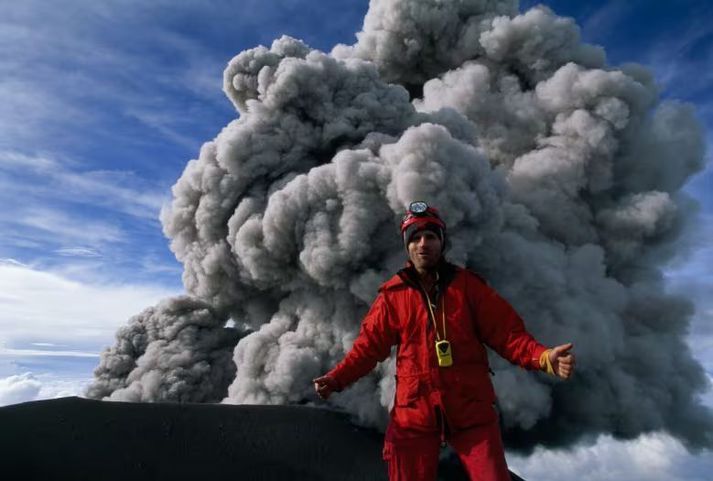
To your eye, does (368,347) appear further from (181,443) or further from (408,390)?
(181,443)

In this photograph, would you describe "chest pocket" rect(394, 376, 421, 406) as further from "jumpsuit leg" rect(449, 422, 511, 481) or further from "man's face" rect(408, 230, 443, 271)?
"man's face" rect(408, 230, 443, 271)

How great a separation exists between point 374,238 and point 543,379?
22.2ft

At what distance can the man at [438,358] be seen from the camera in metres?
4.92

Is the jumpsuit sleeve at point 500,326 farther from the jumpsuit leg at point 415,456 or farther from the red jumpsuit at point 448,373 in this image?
the jumpsuit leg at point 415,456

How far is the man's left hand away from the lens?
14.3ft

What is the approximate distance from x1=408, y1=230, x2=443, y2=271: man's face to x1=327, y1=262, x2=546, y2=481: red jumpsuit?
153 millimetres

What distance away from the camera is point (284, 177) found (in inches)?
762

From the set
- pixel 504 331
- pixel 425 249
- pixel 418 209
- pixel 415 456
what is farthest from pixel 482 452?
pixel 418 209

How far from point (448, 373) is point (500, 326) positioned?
1.85 feet

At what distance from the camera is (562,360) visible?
4418mm

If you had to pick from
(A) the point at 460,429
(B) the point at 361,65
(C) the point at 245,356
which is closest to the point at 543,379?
(C) the point at 245,356

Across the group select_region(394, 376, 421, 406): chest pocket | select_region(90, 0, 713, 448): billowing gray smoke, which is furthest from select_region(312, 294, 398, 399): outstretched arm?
select_region(90, 0, 713, 448): billowing gray smoke

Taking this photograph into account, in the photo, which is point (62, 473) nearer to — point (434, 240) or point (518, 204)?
point (434, 240)

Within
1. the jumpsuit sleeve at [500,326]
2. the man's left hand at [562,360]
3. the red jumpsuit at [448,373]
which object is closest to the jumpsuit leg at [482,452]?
the red jumpsuit at [448,373]
